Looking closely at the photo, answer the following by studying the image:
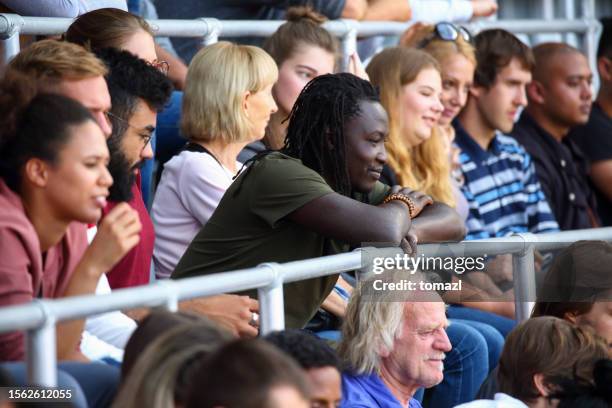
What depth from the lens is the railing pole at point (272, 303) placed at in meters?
3.33

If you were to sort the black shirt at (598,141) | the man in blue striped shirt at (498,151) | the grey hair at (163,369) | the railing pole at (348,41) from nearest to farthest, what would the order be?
the grey hair at (163,369), the railing pole at (348,41), the man in blue striped shirt at (498,151), the black shirt at (598,141)

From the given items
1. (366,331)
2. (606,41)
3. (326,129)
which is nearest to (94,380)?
(366,331)

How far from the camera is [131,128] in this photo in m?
3.90

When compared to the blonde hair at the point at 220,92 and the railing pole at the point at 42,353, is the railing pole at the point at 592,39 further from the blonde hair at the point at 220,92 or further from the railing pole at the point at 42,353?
the railing pole at the point at 42,353

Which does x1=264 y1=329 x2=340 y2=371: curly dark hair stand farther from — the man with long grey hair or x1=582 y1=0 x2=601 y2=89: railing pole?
x1=582 y1=0 x2=601 y2=89: railing pole

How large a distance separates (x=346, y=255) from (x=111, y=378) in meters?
0.88

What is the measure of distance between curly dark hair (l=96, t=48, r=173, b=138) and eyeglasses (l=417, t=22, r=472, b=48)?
236 centimetres

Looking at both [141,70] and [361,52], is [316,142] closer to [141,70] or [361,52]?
[141,70]

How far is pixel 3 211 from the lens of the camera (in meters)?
3.12

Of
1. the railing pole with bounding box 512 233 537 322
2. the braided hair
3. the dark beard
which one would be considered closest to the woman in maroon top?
the dark beard

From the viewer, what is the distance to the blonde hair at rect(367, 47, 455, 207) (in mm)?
5492

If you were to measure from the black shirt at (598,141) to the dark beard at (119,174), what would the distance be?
3656 millimetres

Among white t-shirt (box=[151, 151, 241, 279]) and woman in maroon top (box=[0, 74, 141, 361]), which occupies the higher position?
woman in maroon top (box=[0, 74, 141, 361])

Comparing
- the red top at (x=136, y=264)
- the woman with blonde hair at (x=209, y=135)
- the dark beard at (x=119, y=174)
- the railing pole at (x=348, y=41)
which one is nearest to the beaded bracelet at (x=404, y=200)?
the woman with blonde hair at (x=209, y=135)
